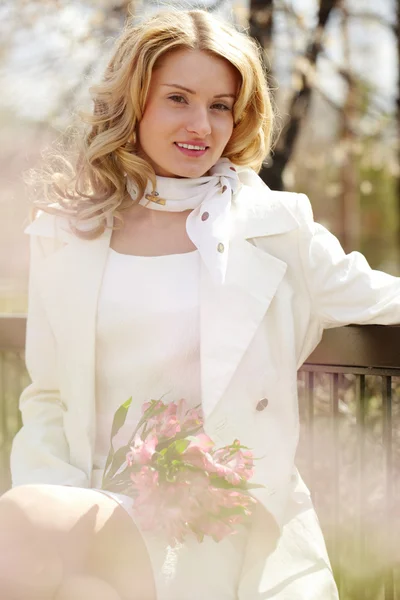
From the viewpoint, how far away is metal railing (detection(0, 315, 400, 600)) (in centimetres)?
272

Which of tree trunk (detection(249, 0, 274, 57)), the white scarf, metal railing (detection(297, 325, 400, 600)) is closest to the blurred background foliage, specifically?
tree trunk (detection(249, 0, 274, 57))

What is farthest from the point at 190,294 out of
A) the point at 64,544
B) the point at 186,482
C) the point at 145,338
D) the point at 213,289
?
the point at 64,544

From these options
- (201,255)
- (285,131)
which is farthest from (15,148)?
(201,255)

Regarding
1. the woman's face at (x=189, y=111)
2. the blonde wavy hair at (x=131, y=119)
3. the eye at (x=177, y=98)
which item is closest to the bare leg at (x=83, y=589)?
the blonde wavy hair at (x=131, y=119)

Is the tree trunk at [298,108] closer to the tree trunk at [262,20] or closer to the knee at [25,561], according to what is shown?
the tree trunk at [262,20]

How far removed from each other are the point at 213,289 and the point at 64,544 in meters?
0.83

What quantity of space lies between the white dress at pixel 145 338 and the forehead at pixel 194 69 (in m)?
0.50

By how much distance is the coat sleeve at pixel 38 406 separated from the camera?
262 cm

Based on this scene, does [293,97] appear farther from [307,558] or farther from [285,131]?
[307,558]

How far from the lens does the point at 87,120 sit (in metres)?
2.76

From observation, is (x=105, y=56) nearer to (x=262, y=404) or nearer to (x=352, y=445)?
(x=352, y=445)

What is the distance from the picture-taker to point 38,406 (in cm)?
272

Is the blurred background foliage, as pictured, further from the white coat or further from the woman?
the white coat

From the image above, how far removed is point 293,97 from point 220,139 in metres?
3.12
